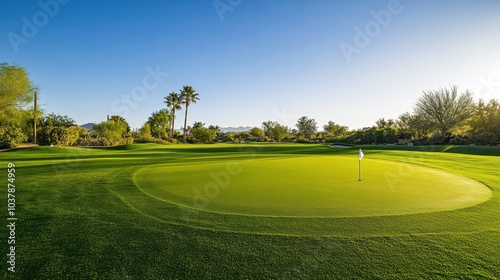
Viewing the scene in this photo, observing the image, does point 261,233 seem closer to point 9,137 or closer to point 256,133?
point 9,137

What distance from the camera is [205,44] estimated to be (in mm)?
20734

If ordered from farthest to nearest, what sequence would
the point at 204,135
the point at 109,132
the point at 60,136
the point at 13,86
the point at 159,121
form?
the point at 159,121 < the point at 204,135 < the point at 109,132 < the point at 60,136 < the point at 13,86

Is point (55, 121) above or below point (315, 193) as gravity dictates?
above

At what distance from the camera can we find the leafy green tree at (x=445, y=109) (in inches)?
1431

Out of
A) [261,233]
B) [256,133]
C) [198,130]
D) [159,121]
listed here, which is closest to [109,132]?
[198,130]

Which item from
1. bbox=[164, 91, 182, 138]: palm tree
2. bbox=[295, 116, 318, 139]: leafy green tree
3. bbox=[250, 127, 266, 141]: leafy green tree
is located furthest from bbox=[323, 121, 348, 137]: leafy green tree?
bbox=[164, 91, 182, 138]: palm tree

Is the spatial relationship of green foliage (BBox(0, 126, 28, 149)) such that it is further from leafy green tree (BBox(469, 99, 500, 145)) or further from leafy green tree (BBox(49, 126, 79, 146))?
leafy green tree (BBox(469, 99, 500, 145))

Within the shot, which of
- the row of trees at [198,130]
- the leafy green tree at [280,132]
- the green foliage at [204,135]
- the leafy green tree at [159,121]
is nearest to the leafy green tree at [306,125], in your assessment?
the leafy green tree at [280,132]

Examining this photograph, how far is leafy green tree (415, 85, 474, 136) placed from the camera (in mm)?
36344

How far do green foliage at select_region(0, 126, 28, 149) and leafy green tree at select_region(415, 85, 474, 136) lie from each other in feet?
169

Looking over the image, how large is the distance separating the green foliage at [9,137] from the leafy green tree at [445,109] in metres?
51.4

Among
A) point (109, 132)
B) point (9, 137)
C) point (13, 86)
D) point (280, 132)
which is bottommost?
point (9, 137)

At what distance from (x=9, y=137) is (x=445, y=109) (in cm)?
5406

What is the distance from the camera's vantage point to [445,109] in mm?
37469
